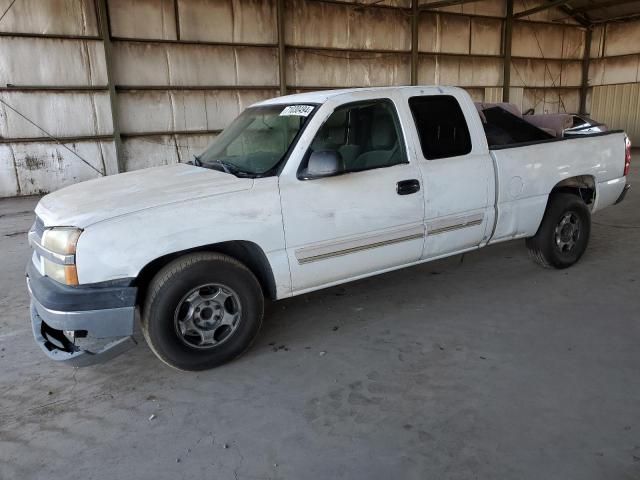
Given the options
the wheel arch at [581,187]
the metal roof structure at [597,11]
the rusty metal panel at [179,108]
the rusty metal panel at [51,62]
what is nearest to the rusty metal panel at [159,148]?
the rusty metal panel at [179,108]

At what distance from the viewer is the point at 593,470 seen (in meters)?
2.42

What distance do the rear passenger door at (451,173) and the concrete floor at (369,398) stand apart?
0.64 m

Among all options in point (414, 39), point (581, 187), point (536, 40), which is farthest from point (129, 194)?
point (536, 40)

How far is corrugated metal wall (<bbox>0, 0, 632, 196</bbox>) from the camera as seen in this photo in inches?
427

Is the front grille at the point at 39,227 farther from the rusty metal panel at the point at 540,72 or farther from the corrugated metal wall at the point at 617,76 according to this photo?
the corrugated metal wall at the point at 617,76

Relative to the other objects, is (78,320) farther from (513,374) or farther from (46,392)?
(513,374)

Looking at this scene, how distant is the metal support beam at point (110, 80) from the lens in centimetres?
1113

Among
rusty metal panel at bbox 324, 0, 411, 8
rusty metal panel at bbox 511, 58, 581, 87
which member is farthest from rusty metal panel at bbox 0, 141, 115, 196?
rusty metal panel at bbox 511, 58, 581, 87

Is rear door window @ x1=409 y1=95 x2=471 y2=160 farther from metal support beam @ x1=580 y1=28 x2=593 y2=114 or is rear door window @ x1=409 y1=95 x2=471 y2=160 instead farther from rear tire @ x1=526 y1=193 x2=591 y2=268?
metal support beam @ x1=580 y1=28 x2=593 y2=114

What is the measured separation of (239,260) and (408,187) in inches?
56.6

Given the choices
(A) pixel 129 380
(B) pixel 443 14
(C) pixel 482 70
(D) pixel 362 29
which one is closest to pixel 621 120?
(C) pixel 482 70

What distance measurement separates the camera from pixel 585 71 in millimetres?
20484

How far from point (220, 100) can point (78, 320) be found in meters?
10.9

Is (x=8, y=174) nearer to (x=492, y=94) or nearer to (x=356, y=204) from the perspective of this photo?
(x=356, y=204)
